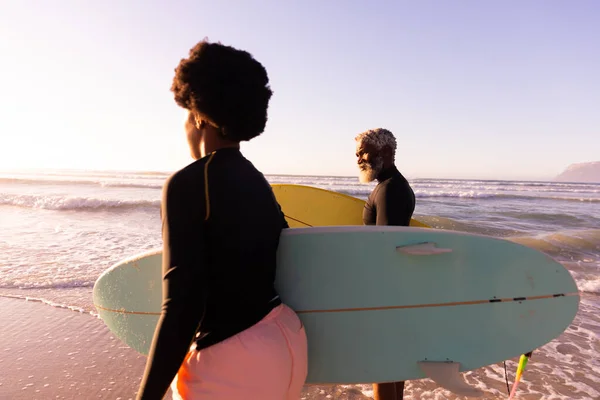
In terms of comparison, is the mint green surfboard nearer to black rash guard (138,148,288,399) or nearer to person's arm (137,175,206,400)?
black rash guard (138,148,288,399)

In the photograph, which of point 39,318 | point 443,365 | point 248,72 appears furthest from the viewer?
point 39,318

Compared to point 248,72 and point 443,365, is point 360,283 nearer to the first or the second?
point 443,365

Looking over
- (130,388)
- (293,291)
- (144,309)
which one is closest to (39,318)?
(130,388)

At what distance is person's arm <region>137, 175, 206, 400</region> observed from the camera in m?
0.79

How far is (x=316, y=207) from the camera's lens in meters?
3.13

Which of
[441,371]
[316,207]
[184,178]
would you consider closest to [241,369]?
[184,178]

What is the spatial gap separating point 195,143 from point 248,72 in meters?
0.24

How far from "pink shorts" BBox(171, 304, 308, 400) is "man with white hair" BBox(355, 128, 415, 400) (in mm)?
1088

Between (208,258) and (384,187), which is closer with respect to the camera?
(208,258)

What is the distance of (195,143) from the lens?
994 millimetres

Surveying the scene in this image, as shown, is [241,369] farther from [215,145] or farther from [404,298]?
[404,298]

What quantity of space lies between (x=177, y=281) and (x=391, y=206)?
1306 millimetres

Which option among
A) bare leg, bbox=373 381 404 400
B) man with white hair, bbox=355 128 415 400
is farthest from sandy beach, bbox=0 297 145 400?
man with white hair, bbox=355 128 415 400

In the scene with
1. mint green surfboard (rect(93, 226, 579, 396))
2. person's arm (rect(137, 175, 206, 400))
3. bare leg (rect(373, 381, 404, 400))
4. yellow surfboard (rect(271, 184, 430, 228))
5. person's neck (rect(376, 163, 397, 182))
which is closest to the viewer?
person's arm (rect(137, 175, 206, 400))
